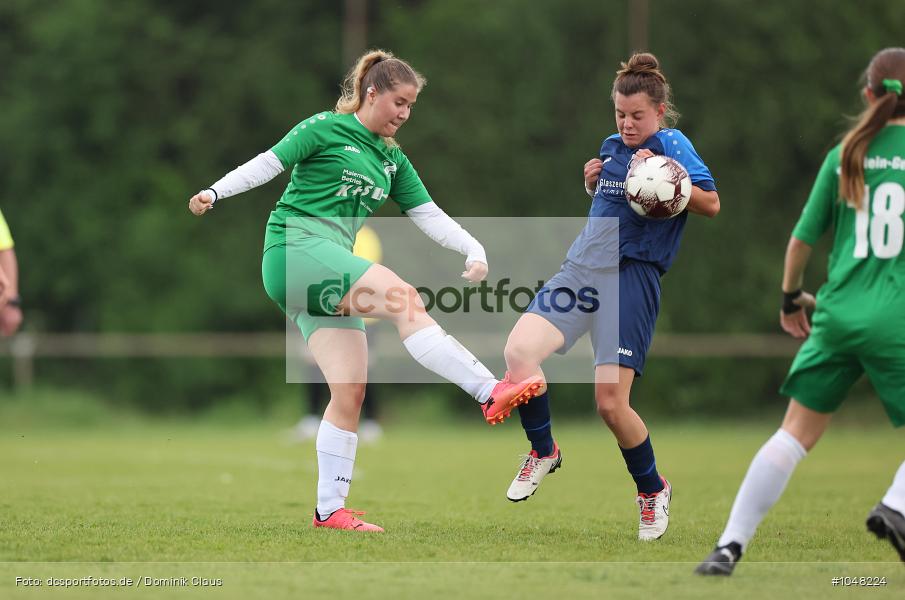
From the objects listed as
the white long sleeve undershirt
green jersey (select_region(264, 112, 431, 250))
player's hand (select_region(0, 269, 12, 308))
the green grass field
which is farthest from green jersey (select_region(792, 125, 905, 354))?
player's hand (select_region(0, 269, 12, 308))

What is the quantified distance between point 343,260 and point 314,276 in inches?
6.2

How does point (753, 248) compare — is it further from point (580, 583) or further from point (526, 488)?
point (580, 583)

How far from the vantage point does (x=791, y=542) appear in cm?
525

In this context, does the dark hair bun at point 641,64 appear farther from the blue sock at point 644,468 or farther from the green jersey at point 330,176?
the blue sock at point 644,468

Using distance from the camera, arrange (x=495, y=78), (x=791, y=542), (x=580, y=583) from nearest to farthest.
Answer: (x=580, y=583) → (x=791, y=542) → (x=495, y=78)

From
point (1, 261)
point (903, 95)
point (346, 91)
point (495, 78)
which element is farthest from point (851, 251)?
point (495, 78)

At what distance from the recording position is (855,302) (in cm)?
405

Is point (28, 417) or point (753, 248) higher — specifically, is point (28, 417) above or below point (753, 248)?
below

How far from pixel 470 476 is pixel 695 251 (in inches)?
413

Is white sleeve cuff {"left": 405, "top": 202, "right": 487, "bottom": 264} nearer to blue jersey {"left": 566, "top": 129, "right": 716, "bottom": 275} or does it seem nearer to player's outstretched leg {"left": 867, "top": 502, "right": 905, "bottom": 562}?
blue jersey {"left": 566, "top": 129, "right": 716, "bottom": 275}

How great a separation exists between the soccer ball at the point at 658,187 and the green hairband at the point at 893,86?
1190 millimetres

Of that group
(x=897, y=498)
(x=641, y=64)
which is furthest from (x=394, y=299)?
(x=897, y=498)

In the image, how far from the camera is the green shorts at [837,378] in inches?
158

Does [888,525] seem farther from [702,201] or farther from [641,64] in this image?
[641,64]
